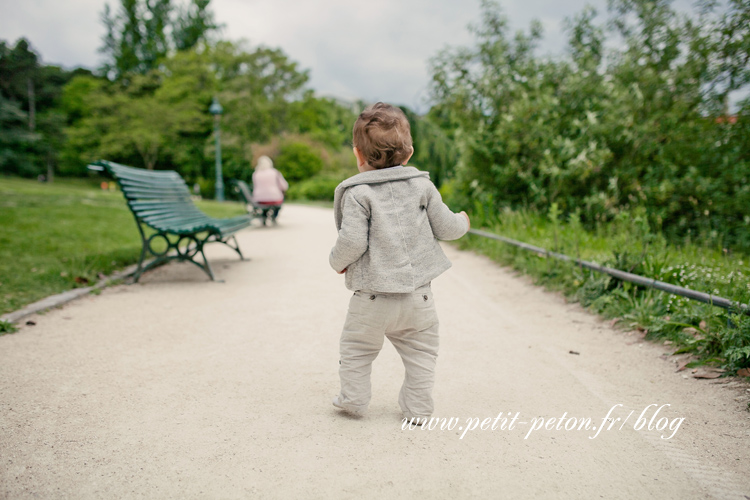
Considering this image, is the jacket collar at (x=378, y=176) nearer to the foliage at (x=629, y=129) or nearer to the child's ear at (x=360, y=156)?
the child's ear at (x=360, y=156)

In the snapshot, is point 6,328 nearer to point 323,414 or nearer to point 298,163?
point 323,414

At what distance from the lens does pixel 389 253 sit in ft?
7.80

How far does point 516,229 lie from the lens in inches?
312

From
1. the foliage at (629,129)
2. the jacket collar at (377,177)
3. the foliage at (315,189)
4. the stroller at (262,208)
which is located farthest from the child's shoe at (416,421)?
the foliage at (315,189)

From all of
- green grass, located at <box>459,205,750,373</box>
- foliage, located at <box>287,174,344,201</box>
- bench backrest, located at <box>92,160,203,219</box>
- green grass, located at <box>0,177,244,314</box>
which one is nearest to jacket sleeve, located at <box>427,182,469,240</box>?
green grass, located at <box>459,205,750,373</box>

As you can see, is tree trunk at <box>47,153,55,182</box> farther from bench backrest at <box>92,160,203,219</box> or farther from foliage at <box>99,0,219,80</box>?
bench backrest at <box>92,160,203,219</box>

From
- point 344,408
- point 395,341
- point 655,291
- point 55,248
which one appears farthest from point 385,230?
point 55,248

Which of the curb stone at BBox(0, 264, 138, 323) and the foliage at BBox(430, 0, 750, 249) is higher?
the foliage at BBox(430, 0, 750, 249)

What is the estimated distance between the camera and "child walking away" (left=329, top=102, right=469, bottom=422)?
2350 mm

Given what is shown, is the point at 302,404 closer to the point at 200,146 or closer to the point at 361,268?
the point at 361,268

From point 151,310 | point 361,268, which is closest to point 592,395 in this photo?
point 361,268

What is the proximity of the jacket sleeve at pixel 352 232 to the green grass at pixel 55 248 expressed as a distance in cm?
349

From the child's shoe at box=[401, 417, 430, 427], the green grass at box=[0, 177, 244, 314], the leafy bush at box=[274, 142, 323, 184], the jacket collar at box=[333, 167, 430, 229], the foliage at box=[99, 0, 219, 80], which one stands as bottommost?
the child's shoe at box=[401, 417, 430, 427]

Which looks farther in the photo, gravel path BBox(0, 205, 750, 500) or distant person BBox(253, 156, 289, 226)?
distant person BBox(253, 156, 289, 226)
